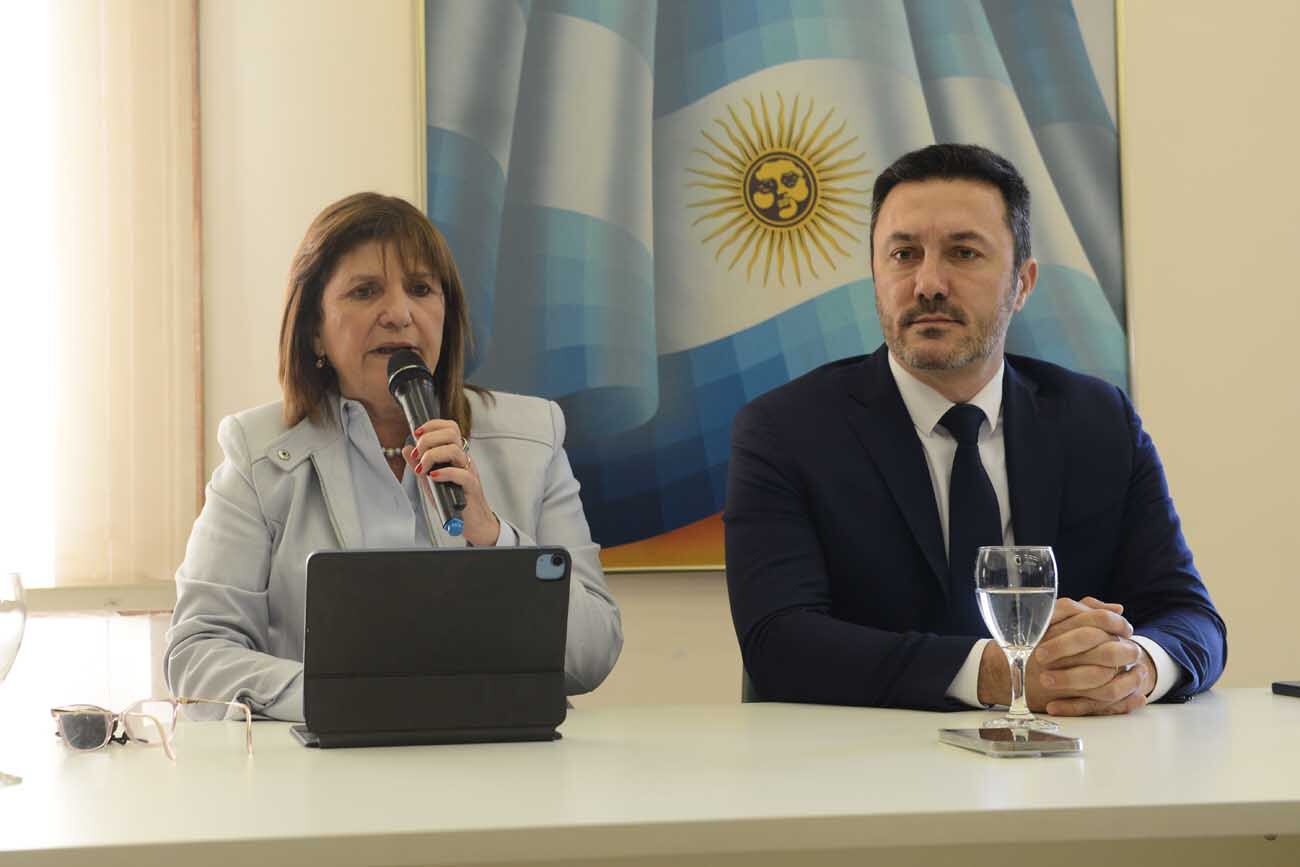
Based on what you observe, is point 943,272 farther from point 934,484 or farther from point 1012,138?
point 1012,138

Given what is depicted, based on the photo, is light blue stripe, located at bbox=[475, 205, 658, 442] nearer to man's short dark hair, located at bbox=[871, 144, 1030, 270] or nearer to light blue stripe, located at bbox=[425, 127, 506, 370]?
light blue stripe, located at bbox=[425, 127, 506, 370]

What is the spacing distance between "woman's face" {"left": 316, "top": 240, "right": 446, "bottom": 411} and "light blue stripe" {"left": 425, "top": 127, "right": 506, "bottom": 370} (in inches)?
25.7

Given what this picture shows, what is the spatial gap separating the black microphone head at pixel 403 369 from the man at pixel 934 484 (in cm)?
51

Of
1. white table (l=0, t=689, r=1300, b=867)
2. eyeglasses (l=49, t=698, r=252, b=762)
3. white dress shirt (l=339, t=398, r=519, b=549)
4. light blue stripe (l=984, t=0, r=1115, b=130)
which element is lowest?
white table (l=0, t=689, r=1300, b=867)

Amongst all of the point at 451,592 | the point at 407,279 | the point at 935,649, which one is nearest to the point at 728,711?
the point at 935,649

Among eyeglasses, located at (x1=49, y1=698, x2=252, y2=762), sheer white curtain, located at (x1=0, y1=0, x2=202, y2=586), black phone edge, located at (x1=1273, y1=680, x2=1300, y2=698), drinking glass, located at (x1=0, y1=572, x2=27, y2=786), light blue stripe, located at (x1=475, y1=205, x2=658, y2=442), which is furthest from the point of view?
light blue stripe, located at (x1=475, y1=205, x2=658, y2=442)

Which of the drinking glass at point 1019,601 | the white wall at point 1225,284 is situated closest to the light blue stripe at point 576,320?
the white wall at point 1225,284

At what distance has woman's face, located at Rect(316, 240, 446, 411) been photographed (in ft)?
7.21

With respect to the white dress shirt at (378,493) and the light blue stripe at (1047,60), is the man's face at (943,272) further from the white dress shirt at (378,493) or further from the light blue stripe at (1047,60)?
the light blue stripe at (1047,60)

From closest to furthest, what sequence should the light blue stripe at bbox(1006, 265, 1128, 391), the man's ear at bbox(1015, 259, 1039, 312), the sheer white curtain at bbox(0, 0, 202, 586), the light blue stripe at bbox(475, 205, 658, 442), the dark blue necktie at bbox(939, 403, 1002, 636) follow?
the dark blue necktie at bbox(939, 403, 1002, 636) < the man's ear at bbox(1015, 259, 1039, 312) < the sheer white curtain at bbox(0, 0, 202, 586) < the light blue stripe at bbox(475, 205, 658, 442) < the light blue stripe at bbox(1006, 265, 1128, 391)

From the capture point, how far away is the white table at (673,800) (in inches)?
37.4

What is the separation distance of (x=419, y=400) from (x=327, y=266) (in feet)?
1.55

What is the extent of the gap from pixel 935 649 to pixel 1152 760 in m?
0.47

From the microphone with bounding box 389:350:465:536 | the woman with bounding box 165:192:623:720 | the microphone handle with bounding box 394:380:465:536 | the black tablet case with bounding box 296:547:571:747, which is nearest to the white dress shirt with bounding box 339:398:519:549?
the woman with bounding box 165:192:623:720
